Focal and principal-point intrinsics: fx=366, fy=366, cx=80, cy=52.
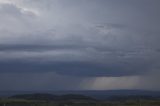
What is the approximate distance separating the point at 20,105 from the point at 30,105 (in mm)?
4303

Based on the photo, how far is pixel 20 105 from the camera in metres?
156

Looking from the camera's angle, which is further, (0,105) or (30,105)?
(30,105)

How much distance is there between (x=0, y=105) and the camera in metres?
143

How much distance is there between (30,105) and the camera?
155750mm

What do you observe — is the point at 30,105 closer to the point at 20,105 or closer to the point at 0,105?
the point at 20,105

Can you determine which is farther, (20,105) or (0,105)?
(20,105)

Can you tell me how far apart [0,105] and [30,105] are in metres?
16.3

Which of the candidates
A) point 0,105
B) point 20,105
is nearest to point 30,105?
point 20,105

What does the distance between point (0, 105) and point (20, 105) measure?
14317mm
